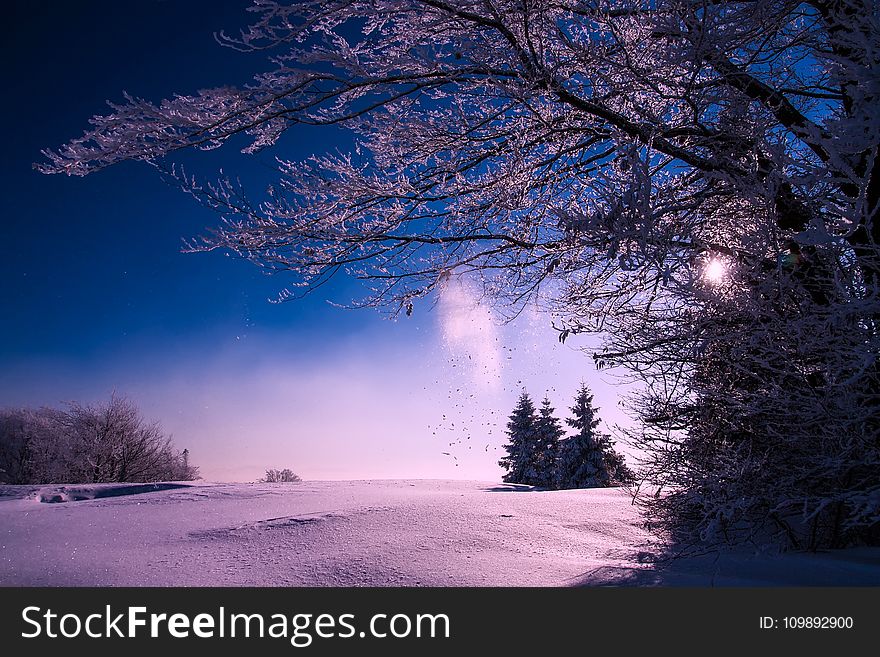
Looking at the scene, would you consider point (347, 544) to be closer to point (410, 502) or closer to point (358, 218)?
point (410, 502)

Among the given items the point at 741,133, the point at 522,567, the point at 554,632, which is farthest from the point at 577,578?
the point at 741,133

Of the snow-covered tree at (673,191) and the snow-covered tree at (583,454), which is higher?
the snow-covered tree at (673,191)

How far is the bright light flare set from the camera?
3305mm

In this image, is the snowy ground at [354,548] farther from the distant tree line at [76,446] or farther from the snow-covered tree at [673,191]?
the distant tree line at [76,446]

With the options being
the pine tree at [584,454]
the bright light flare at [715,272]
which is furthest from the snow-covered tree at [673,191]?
the pine tree at [584,454]

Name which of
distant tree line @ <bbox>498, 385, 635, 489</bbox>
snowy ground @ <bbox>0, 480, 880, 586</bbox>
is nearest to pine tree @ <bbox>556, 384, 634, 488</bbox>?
distant tree line @ <bbox>498, 385, 635, 489</bbox>

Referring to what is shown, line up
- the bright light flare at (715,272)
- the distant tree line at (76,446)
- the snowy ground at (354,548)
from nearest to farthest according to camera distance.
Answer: the snowy ground at (354,548), the bright light flare at (715,272), the distant tree line at (76,446)

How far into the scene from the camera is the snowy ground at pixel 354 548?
2.63 metres

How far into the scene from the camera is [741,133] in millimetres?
3838

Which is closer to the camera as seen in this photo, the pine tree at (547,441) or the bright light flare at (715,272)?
the bright light flare at (715,272)

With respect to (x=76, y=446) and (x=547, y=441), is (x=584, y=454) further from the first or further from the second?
(x=76, y=446)

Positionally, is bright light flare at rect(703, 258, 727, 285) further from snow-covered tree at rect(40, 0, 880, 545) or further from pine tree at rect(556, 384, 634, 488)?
pine tree at rect(556, 384, 634, 488)

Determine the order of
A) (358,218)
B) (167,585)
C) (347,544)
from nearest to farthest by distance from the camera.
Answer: (167,585) < (347,544) < (358,218)

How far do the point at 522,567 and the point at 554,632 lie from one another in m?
0.87
